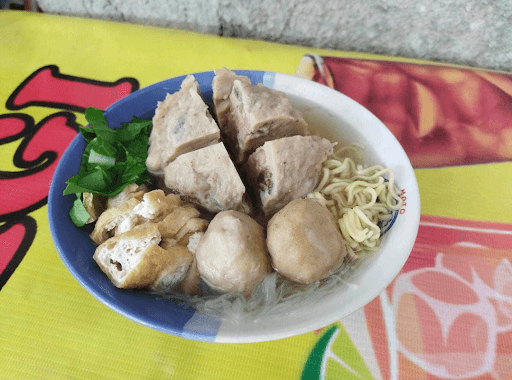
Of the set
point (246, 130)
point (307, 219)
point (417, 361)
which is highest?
point (246, 130)

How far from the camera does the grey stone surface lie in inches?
70.3

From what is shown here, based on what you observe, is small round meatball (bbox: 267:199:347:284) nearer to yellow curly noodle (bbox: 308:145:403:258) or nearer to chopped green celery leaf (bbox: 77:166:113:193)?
yellow curly noodle (bbox: 308:145:403:258)

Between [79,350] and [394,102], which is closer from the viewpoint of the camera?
[79,350]

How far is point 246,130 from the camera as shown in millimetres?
1125

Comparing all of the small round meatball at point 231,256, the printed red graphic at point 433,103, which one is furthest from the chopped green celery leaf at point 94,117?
the printed red graphic at point 433,103

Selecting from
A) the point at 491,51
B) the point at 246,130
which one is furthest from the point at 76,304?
the point at 491,51

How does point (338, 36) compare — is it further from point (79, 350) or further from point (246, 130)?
point (79, 350)

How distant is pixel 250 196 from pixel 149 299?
47cm

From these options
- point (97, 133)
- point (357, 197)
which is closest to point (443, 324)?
point (357, 197)

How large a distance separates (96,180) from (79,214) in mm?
122

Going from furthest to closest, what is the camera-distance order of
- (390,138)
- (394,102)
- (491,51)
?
(491,51)
(394,102)
(390,138)

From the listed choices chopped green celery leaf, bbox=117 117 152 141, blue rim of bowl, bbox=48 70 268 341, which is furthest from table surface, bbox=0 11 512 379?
chopped green celery leaf, bbox=117 117 152 141

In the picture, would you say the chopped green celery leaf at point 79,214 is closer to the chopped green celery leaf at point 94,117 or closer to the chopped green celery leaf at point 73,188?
the chopped green celery leaf at point 73,188

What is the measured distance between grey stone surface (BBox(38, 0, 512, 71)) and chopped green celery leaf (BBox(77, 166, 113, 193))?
4.12 feet
